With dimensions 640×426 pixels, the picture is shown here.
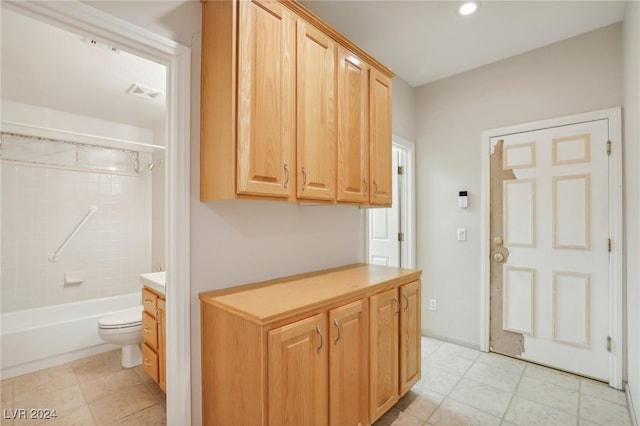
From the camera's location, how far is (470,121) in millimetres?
2854

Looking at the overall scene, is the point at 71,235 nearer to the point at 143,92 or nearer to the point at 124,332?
the point at 124,332

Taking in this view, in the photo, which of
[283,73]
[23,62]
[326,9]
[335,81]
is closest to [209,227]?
[283,73]

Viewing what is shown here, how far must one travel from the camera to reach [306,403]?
1275 mm

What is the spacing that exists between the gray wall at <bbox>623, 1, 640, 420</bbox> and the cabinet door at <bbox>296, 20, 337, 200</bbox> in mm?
1745

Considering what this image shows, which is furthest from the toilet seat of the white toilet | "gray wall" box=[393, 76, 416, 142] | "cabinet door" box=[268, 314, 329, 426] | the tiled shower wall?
"gray wall" box=[393, 76, 416, 142]

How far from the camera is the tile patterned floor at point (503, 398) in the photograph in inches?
71.6

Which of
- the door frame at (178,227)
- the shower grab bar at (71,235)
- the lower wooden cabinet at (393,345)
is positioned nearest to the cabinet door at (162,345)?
the door frame at (178,227)

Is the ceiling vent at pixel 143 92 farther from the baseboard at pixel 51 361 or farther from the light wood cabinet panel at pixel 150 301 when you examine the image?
the baseboard at pixel 51 361

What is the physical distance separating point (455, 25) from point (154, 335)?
3.18 meters

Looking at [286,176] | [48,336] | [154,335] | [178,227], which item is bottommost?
[48,336]

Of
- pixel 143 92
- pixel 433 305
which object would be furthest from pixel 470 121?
Answer: pixel 143 92

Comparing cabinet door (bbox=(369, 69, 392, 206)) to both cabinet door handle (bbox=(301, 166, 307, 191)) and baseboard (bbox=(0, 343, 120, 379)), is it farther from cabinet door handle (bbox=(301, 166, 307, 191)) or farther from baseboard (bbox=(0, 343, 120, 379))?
baseboard (bbox=(0, 343, 120, 379))

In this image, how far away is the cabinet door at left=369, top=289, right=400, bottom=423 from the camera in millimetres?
1616

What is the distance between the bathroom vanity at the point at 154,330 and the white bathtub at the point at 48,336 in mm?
1061
